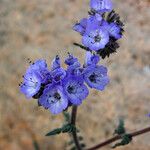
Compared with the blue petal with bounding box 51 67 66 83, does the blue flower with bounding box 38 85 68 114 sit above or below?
below

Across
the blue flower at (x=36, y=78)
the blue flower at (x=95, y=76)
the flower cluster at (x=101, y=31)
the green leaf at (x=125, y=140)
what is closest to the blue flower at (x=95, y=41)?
the flower cluster at (x=101, y=31)

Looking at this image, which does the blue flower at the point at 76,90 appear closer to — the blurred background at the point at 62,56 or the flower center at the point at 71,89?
the flower center at the point at 71,89

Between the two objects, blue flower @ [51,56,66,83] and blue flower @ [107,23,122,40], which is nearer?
blue flower @ [51,56,66,83]

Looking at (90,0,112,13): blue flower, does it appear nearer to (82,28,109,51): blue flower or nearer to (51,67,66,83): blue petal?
(82,28,109,51): blue flower

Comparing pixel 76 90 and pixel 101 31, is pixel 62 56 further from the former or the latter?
pixel 76 90

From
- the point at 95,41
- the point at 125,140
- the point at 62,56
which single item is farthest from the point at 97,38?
the point at 62,56

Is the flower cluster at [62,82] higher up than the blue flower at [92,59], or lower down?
lower down

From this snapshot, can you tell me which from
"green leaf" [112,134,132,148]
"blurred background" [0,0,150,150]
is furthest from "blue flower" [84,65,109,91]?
"blurred background" [0,0,150,150]
